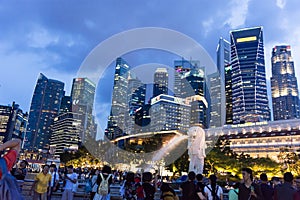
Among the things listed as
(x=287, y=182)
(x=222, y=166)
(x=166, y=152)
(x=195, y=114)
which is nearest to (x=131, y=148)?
(x=166, y=152)

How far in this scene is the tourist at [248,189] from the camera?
5183 mm

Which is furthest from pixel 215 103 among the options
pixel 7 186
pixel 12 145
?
pixel 7 186

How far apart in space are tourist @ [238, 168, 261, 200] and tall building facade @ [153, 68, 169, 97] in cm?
13083

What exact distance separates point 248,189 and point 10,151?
430 centimetres

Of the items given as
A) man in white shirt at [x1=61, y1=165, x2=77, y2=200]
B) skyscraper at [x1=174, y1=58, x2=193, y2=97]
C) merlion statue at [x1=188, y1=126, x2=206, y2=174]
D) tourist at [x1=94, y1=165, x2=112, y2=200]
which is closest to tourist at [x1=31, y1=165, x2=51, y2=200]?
man in white shirt at [x1=61, y1=165, x2=77, y2=200]

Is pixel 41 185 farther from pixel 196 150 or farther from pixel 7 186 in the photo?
pixel 196 150

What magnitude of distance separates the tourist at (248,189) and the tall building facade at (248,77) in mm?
159362

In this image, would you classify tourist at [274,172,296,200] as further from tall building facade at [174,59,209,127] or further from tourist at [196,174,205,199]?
tall building facade at [174,59,209,127]

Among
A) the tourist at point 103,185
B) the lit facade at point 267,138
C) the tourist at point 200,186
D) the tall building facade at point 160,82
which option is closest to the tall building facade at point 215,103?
the tall building facade at point 160,82

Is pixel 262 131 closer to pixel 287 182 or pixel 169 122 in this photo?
pixel 169 122

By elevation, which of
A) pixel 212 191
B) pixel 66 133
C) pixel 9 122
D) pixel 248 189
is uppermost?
pixel 66 133

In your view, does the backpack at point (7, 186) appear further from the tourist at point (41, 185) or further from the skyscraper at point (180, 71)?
the skyscraper at point (180, 71)

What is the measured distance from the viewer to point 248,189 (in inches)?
206

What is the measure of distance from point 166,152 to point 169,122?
188 ft
